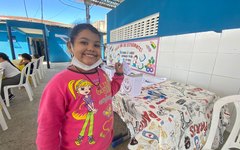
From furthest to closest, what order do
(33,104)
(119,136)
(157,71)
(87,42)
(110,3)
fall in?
(110,3) < (33,104) < (157,71) < (119,136) < (87,42)

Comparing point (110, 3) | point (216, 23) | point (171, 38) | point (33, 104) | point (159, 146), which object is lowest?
point (33, 104)

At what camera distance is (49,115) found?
0.50 m

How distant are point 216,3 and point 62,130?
5.48 feet

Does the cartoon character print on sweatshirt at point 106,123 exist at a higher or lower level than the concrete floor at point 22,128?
higher

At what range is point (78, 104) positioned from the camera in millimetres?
556

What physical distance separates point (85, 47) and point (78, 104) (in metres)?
0.30

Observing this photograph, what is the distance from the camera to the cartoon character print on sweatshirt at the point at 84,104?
0.56 metres

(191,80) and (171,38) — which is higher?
(171,38)

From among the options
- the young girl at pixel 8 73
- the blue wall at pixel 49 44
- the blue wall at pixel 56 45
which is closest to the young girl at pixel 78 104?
the young girl at pixel 8 73

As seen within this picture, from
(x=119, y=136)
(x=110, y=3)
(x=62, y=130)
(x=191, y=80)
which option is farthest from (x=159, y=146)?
(x=110, y=3)

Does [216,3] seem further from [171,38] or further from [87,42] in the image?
[87,42]

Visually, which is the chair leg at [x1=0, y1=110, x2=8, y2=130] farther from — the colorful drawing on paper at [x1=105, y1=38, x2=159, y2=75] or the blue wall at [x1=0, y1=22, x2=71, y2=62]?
the blue wall at [x1=0, y1=22, x2=71, y2=62]

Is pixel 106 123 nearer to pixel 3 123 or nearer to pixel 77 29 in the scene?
pixel 77 29

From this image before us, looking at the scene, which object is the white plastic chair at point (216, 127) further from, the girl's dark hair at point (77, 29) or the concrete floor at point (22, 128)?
the girl's dark hair at point (77, 29)
